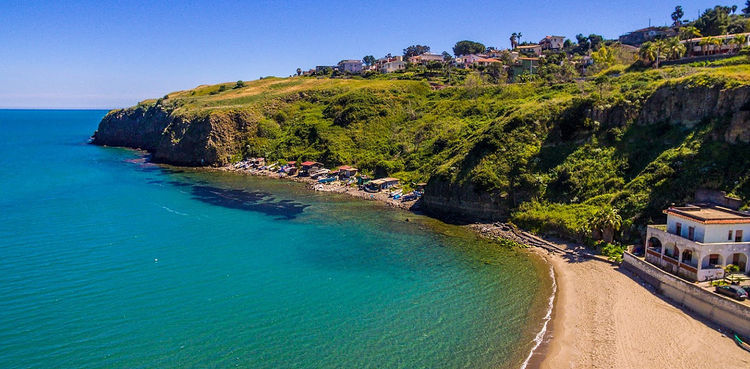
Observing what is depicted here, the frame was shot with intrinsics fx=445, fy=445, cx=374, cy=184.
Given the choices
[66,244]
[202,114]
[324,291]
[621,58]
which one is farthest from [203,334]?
[621,58]

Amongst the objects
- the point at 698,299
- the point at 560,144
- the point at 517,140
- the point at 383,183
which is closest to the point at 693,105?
the point at 560,144

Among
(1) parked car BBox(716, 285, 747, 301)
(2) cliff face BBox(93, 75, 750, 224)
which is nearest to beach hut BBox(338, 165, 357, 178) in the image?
(2) cliff face BBox(93, 75, 750, 224)

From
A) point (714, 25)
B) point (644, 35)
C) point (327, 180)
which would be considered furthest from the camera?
point (644, 35)

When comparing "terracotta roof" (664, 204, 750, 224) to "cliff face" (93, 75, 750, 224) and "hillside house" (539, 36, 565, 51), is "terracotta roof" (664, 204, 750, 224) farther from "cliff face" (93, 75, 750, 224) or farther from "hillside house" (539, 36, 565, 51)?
"hillside house" (539, 36, 565, 51)

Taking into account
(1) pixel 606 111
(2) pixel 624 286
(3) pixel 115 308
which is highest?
(1) pixel 606 111

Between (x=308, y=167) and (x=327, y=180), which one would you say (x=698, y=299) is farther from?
(x=308, y=167)

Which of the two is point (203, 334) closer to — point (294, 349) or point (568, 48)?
point (294, 349)

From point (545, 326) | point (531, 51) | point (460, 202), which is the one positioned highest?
point (531, 51)
